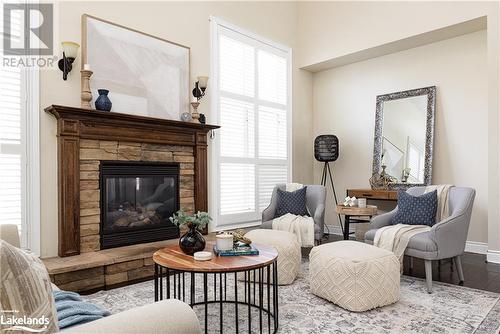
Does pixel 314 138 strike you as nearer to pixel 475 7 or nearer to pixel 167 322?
pixel 475 7

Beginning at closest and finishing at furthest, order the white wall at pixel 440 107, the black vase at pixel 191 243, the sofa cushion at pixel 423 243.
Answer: the black vase at pixel 191 243, the sofa cushion at pixel 423 243, the white wall at pixel 440 107

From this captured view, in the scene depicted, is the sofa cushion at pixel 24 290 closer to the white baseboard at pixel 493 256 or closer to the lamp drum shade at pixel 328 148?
the white baseboard at pixel 493 256

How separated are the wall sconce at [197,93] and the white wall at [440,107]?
259 cm

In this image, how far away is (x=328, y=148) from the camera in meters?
5.54

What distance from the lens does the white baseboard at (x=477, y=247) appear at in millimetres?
4350

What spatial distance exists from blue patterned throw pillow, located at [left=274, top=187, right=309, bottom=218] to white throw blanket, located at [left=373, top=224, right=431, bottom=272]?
1.16m

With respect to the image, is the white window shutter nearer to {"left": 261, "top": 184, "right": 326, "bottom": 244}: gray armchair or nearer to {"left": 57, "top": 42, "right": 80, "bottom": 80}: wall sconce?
{"left": 57, "top": 42, "right": 80, "bottom": 80}: wall sconce

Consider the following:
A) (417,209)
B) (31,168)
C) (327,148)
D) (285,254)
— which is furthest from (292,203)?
(31,168)

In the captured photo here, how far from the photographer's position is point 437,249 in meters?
2.94

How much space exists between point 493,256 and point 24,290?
4.61 meters

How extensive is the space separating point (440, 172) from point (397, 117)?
99 cm

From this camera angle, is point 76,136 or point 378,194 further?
point 378,194

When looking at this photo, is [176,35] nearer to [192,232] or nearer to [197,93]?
[197,93]

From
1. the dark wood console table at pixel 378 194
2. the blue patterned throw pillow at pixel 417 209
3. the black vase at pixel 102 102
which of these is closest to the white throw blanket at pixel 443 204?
the blue patterned throw pillow at pixel 417 209
